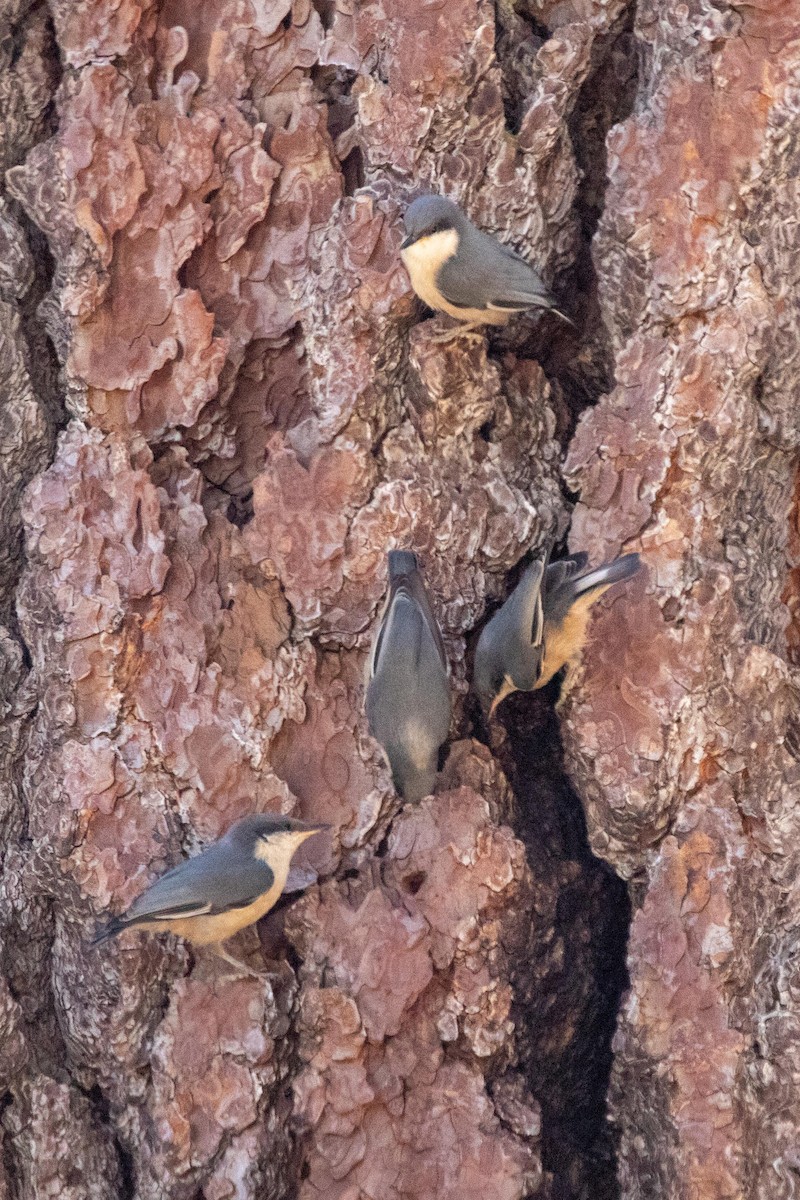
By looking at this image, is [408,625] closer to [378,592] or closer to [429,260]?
[378,592]

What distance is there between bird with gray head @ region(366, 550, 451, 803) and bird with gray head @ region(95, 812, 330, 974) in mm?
244

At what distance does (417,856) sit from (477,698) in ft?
1.40

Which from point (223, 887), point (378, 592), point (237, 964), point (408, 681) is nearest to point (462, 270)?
point (378, 592)

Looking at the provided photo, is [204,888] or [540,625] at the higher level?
[540,625]

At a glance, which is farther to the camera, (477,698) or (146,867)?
(477,698)

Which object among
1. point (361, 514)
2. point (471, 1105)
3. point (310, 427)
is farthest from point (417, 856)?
point (310, 427)

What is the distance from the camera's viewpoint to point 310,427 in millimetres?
3070

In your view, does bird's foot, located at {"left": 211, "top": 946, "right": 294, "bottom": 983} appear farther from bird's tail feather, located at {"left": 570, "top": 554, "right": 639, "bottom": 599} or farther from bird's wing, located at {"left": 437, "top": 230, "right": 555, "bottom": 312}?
bird's wing, located at {"left": 437, "top": 230, "right": 555, "bottom": 312}

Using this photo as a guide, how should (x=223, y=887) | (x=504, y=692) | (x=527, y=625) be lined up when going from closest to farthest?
(x=223, y=887) < (x=527, y=625) < (x=504, y=692)

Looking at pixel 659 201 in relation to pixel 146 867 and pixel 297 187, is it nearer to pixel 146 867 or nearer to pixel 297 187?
pixel 297 187

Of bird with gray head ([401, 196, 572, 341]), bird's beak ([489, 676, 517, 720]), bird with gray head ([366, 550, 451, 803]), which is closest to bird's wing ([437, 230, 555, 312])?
bird with gray head ([401, 196, 572, 341])

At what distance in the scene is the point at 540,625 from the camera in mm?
2883

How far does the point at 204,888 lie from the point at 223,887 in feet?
0.13

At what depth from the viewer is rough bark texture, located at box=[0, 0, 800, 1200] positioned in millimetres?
2826
